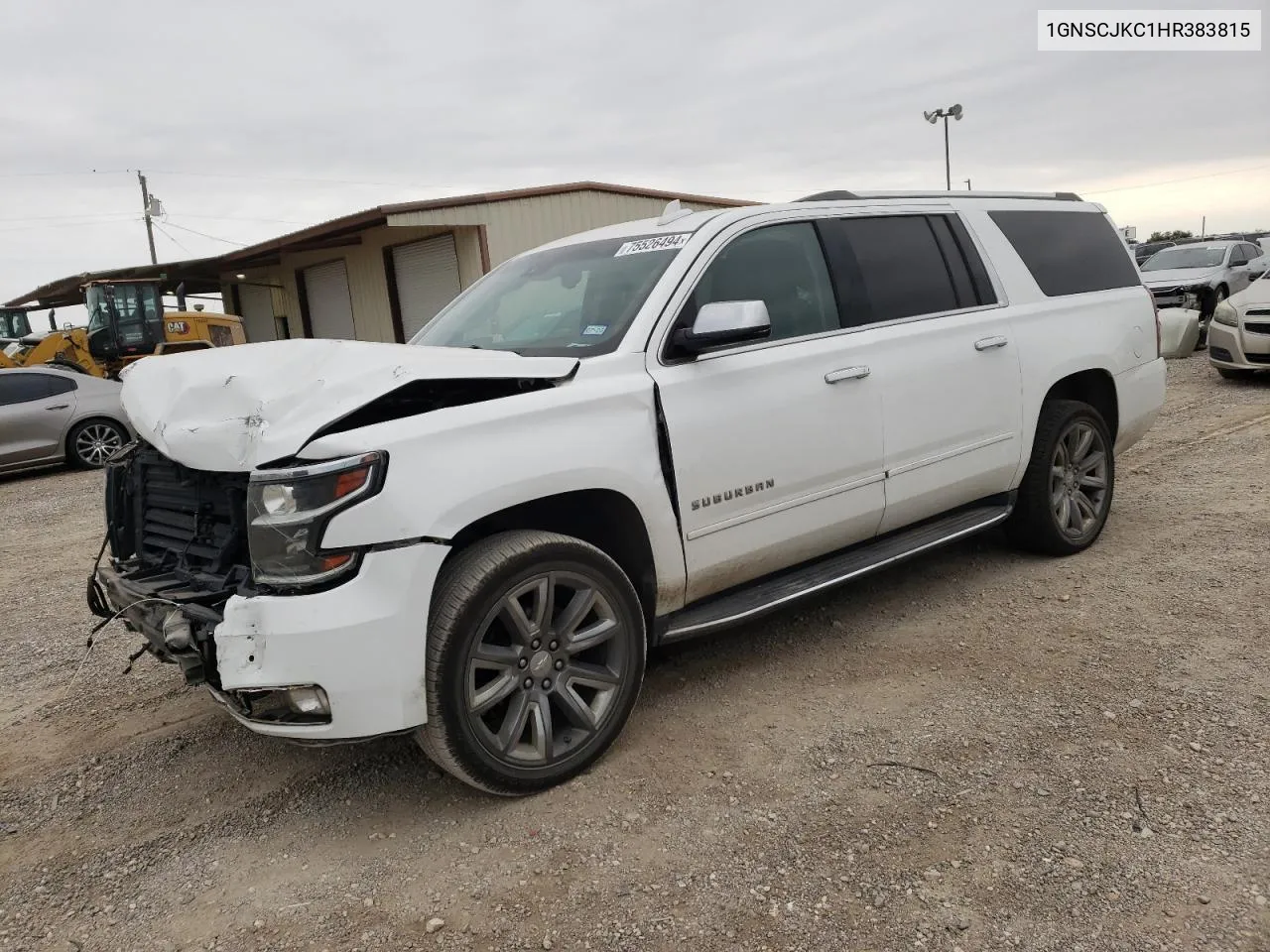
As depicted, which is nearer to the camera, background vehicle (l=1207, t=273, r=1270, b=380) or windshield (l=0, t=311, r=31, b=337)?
background vehicle (l=1207, t=273, r=1270, b=380)

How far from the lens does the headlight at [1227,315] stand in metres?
10.6

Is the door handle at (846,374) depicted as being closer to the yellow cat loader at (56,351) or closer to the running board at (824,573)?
the running board at (824,573)

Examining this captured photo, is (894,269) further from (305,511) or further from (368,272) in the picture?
(368,272)

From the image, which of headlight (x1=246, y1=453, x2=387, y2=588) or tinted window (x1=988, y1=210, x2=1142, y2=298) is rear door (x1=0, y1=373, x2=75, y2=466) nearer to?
headlight (x1=246, y1=453, x2=387, y2=588)

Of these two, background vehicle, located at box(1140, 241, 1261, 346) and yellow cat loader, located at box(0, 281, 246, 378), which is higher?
yellow cat loader, located at box(0, 281, 246, 378)

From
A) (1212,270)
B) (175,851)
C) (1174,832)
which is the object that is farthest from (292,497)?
(1212,270)

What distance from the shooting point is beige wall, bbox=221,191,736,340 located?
56.7 feet

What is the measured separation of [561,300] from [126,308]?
54.2ft

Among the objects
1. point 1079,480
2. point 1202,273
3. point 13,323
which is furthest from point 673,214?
point 13,323

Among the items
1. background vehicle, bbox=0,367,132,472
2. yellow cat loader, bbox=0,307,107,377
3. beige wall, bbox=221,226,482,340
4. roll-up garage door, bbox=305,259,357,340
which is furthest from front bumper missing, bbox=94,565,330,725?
roll-up garage door, bbox=305,259,357,340

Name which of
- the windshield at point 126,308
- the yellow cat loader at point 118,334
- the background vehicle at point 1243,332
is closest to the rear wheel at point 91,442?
the yellow cat loader at point 118,334

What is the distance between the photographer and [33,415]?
Answer: 11.2 metres

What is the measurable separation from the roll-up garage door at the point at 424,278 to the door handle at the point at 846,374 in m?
15.8

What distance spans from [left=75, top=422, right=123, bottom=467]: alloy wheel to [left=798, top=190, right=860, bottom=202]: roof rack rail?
10.5 m
